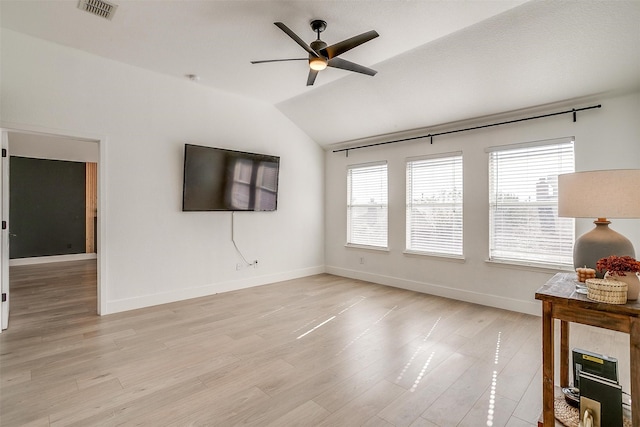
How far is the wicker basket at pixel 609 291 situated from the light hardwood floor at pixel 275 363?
3.17 ft

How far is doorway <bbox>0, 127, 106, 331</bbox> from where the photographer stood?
11.3 ft

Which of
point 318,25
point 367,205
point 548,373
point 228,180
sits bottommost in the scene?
point 548,373

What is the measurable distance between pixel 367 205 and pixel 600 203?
163 inches

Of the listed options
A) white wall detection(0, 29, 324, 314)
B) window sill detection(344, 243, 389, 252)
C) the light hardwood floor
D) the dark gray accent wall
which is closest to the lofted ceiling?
white wall detection(0, 29, 324, 314)

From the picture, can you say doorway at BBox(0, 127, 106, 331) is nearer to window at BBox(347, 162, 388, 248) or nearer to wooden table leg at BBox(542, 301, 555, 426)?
window at BBox(347, 162, 388, 248)

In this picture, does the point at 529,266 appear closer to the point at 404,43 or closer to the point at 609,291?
the point at 609,291

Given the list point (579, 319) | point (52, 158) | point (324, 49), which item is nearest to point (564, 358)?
point (579, 319)

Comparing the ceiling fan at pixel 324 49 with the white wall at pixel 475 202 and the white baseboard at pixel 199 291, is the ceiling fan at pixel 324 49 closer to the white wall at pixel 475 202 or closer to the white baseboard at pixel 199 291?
the white wall at pixel 475 202

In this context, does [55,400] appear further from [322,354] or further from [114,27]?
[114,27]

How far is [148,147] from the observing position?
4195 mm

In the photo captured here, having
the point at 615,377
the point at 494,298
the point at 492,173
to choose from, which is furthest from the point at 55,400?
the point at 492,173

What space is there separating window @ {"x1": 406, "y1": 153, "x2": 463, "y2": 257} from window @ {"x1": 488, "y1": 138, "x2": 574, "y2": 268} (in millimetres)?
492

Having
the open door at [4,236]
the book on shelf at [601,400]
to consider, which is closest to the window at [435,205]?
the book on shelf at [601,400]

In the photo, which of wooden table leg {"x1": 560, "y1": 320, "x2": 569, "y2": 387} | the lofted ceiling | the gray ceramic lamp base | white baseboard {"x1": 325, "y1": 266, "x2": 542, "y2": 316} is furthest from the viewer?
white baseboard {"x1": 325, "y1": 266, "x2": 542, "y2": 316}
